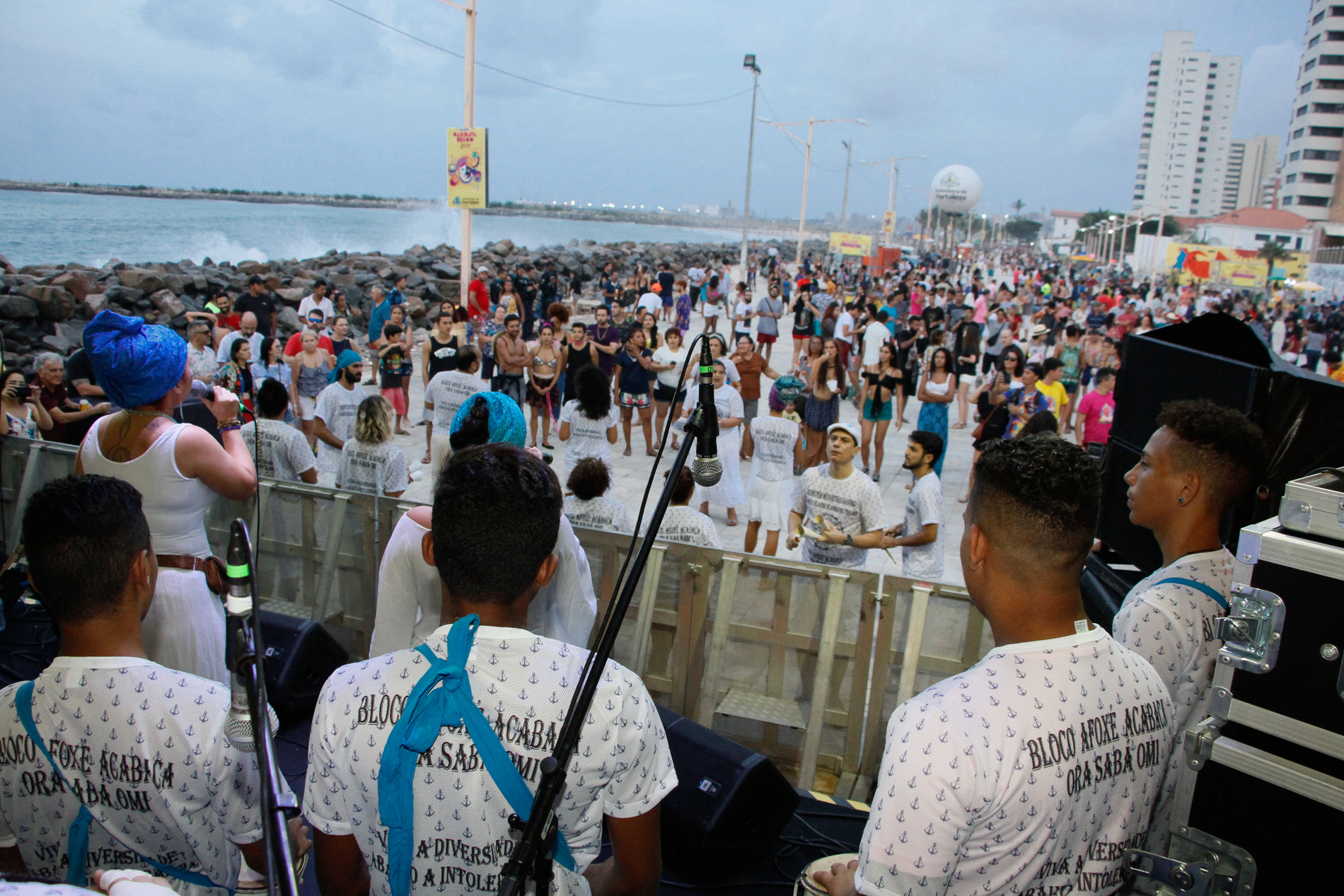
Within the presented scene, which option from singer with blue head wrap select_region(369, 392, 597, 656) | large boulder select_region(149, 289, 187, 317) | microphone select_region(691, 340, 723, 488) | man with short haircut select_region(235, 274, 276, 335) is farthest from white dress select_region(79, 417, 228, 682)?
large boulder select_region(149, 289, 187, 317)

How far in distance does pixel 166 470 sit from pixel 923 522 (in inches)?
169

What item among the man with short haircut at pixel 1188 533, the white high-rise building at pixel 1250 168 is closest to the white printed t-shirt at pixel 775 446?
the man with short haircut at pixel 1188 533

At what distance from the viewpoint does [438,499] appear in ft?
6.08

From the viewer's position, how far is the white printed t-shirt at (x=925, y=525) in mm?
5625

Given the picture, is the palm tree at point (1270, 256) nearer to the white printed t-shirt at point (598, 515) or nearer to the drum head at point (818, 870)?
the white printed t-shirt at point (598, 515)

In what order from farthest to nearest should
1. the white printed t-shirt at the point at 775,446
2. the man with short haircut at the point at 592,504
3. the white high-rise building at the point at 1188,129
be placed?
the white high-rise building at the point at 1188,129, the white printed t-shirt at the point at 775,446, the man with short haircut at the point at 592,504

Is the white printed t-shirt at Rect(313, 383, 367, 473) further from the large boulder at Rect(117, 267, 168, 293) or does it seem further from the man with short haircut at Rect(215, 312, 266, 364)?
the large boulder at Rect(117, 267, 168, 293)

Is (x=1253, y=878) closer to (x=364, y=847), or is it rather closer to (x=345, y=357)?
(x=364, y=847)

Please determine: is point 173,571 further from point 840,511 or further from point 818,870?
point 840,511

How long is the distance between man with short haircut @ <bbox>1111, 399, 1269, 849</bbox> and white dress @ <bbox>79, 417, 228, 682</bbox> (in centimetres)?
302

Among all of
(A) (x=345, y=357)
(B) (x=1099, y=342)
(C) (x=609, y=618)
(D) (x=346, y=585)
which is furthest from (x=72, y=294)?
(C) (x=609, y=618)

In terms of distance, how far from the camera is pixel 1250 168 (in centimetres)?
18975

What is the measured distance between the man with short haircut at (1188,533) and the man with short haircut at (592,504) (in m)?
2.99

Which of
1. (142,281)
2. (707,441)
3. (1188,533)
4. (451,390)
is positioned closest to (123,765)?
(707,441)
